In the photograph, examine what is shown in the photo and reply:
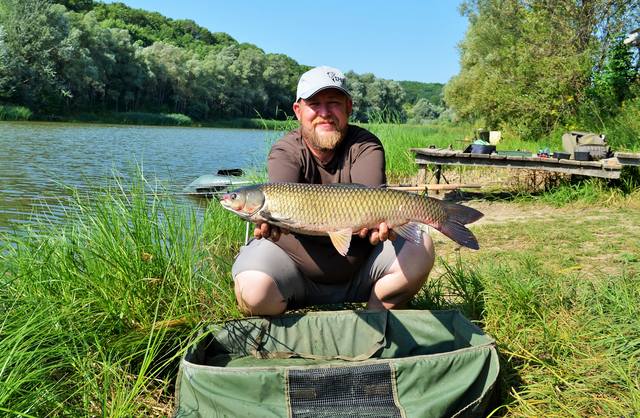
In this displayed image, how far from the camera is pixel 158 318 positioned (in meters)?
2.41

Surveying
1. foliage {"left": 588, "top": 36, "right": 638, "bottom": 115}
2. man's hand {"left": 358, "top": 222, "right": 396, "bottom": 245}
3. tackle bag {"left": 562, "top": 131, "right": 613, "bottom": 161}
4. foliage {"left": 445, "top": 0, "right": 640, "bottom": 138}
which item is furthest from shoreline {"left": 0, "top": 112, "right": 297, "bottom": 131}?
man's hand {"left": 358, "top": 222, "right": 396, "bottom": 245}

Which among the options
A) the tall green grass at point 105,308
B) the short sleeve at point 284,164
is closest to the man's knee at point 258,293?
the tall green grass at point 105,308

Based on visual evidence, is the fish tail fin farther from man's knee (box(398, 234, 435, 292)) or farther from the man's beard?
the man's beard

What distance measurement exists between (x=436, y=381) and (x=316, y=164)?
112 cm

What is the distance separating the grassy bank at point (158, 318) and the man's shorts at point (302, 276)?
0.25 metres

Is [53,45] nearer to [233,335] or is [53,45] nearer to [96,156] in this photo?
[96,156]

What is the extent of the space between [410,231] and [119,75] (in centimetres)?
4608

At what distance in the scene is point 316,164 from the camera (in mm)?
2598

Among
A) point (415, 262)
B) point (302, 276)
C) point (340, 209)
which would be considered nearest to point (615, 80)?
point (415, 262)

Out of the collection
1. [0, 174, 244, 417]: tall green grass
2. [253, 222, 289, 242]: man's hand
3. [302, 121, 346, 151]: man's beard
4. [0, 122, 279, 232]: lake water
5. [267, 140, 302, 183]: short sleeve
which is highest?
[302, 121, 346, 151]: man's beard

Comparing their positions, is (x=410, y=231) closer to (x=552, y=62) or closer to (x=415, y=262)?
(x=415, y=262)

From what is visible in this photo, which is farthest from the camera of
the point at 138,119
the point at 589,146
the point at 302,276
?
the point at 138,119

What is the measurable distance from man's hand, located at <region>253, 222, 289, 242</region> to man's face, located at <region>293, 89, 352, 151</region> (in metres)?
0.47

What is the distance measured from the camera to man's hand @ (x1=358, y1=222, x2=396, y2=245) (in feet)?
7.31
